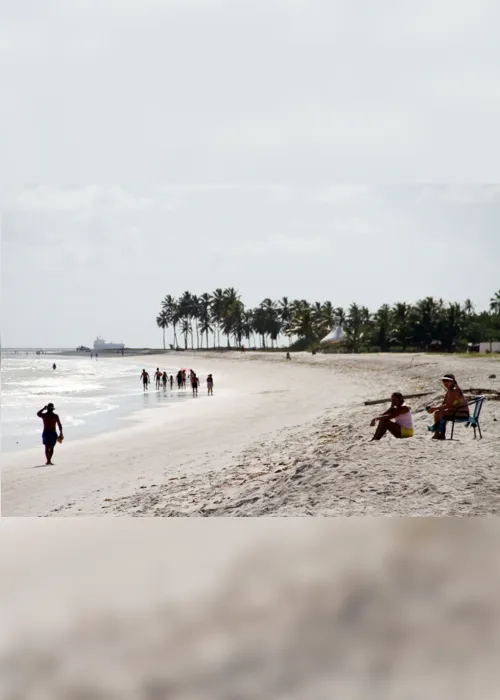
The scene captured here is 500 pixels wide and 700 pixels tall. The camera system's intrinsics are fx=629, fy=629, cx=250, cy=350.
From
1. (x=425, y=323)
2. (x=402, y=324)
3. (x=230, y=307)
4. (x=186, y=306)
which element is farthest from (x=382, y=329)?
(x=186, y=306)

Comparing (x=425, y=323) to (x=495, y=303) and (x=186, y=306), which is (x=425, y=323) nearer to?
(x=495, y=303)

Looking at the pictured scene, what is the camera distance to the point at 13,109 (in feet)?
16.6

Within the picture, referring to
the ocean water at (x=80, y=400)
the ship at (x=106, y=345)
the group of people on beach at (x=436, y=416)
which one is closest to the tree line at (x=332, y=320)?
the ship at (x=106, y=345)

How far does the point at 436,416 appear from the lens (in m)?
5.55

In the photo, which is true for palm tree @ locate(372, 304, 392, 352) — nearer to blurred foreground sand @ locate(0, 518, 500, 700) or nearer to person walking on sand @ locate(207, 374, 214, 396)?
blurred foreground sand @ locate(0, 518, 500, 700)

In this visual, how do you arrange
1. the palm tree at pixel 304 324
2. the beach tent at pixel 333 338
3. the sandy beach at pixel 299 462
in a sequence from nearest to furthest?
the sandy beach at pixel 299 462 → the palm tree at pixel 304 324 → the beach tent at pixel 333 338

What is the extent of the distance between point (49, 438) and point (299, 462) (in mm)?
2276

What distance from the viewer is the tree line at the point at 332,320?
19.2ft

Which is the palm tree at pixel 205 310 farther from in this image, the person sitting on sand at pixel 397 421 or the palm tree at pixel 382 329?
the person sitting on sand at pixel 397 421

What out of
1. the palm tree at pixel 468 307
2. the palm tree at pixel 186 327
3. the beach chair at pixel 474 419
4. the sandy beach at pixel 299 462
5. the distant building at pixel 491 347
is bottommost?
the sandy beach at pixel 299 462

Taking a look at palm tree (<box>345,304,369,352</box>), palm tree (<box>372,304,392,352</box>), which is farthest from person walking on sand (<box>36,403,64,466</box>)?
palm tree (<box>372,304,392,352</box>)

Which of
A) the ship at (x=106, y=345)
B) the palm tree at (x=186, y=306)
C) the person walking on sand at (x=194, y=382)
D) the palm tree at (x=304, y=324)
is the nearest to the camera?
the palm tree at (x=186, y=306)

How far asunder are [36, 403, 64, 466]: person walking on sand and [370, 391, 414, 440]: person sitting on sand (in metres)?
2.86

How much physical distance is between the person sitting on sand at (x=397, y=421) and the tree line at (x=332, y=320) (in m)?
0.71
